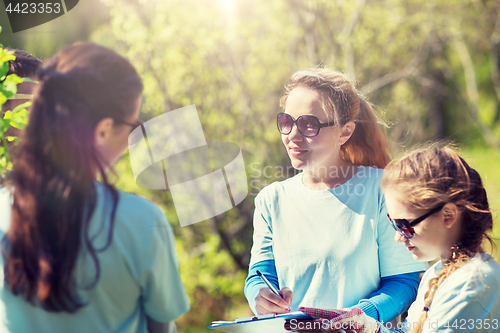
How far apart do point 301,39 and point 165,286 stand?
400 centimetres

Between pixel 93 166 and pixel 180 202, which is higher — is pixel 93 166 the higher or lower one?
the higher one

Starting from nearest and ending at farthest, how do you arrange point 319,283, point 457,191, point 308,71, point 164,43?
1. point 457,191
2. point 319,283
3. point 308,71
4. point 164,43

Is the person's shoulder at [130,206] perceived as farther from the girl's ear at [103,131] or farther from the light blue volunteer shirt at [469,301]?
the light blue volunteer shirt at [469,301]

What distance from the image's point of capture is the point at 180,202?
1829 mm

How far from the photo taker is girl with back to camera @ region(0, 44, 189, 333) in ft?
2.97

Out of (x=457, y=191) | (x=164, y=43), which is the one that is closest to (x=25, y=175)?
(x=457, y=191)

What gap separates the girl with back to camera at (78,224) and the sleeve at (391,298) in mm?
730

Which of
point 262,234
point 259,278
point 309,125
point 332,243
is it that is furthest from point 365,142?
point 259,278

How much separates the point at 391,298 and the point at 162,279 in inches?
32.6

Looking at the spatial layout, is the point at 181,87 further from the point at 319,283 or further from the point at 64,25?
the point at 319,283

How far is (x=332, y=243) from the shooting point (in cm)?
147

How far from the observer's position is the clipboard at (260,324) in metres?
1.27

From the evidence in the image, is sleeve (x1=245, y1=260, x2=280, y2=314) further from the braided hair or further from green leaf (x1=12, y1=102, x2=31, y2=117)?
green leaf (x1=12, y1=102, x2=31, y2=117)

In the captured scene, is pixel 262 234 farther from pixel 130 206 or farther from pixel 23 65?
pixel 23 65
